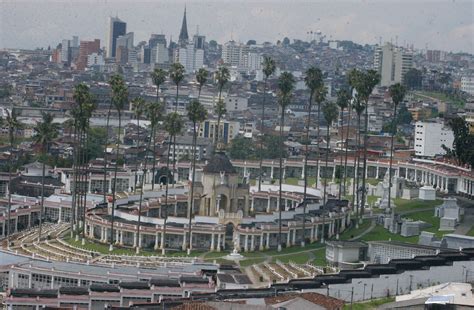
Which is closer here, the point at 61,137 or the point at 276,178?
the point at 276,178

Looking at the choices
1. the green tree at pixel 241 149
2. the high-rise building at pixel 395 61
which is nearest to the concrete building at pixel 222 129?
the green tree at pixel 241 149

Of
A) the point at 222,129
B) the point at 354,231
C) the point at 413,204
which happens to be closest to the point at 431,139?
the point at 222,129

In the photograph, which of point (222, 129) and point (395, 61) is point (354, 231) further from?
point (395, 61)

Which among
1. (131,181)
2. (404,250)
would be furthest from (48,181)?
(404,250)

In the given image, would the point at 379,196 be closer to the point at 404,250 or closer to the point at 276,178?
the point at 276,178

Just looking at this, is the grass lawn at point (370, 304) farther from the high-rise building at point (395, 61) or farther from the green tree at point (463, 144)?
the high-rise building at point (395, 61)
